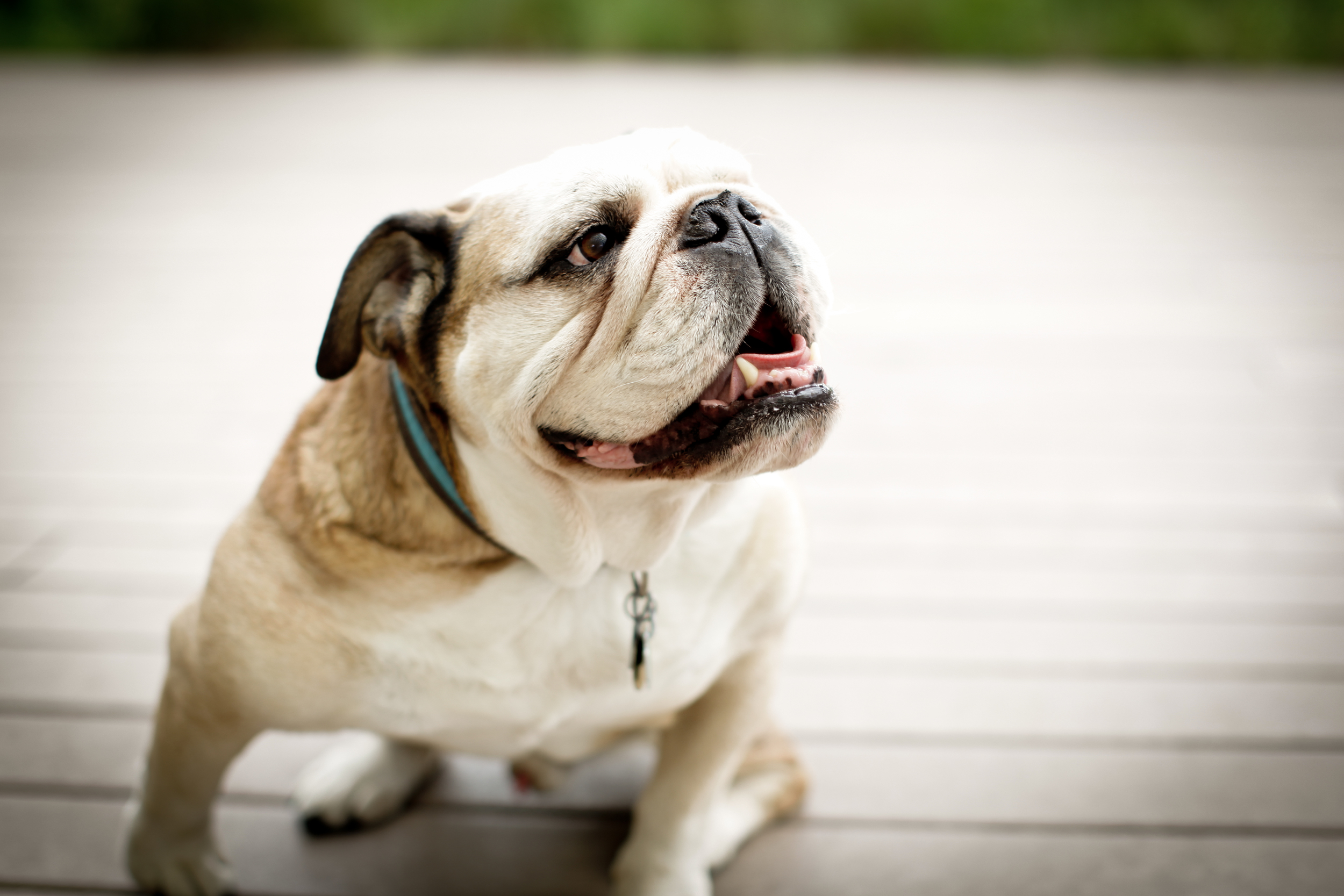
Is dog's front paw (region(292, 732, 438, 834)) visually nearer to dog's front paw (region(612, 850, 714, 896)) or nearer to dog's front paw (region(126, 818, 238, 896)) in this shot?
dog's front paw (region(126, 818, 238, 896))

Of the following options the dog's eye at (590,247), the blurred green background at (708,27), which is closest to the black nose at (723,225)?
the dog's eye at (590,247)

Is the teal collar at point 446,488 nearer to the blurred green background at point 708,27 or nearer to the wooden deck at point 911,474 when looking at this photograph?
the wooden deck at point 911,474

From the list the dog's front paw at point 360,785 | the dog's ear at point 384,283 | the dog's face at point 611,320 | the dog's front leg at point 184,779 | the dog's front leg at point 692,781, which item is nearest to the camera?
the dog's face at point 611,320

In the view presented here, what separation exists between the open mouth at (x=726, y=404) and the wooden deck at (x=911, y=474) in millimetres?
276

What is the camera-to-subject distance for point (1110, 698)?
92.7 inches

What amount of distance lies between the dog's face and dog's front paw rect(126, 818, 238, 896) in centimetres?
95

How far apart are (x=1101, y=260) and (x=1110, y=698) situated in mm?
2865

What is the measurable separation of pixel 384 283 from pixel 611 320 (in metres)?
0.38

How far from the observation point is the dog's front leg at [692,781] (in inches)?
71.1

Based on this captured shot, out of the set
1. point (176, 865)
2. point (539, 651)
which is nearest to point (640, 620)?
point (539, 651)

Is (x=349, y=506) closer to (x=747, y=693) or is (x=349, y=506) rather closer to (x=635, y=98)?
(x=747, y=693)

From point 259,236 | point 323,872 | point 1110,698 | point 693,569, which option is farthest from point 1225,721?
point 259,236

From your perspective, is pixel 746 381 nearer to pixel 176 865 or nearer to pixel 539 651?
pixel 539 651

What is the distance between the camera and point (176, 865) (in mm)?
1854
